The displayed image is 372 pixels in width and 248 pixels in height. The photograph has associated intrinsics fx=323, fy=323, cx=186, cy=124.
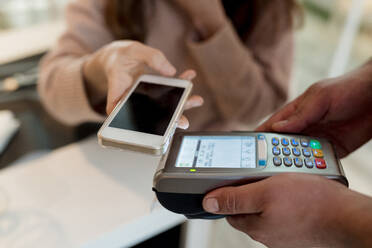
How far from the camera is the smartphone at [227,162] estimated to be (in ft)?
0.96

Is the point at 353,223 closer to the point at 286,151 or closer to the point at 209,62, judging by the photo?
the point at 286,151

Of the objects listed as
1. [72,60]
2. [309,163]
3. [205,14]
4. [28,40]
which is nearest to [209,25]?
[205,14]

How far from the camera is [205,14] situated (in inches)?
22.2

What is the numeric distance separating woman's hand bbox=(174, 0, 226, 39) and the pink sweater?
2cm

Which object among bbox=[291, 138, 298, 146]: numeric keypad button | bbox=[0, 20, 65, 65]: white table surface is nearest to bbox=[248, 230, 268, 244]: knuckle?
bbox=[291, 138, 298, 146]: numeric keypad button

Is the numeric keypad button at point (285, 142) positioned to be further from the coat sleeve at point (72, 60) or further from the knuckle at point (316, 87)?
the coat sleeve at point (72, 60)

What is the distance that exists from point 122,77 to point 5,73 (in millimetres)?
457

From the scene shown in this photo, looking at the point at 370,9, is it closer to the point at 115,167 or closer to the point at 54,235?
the point at 115,167

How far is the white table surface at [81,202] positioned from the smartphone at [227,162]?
6 centimetres

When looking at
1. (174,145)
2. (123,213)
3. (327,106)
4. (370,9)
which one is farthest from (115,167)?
(370,9)

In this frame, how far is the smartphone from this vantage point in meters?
0.29

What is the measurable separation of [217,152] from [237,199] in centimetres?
6

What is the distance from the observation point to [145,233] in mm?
427

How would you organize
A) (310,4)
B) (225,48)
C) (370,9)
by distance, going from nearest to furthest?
(225,48) → (370,9) → (310,4)
